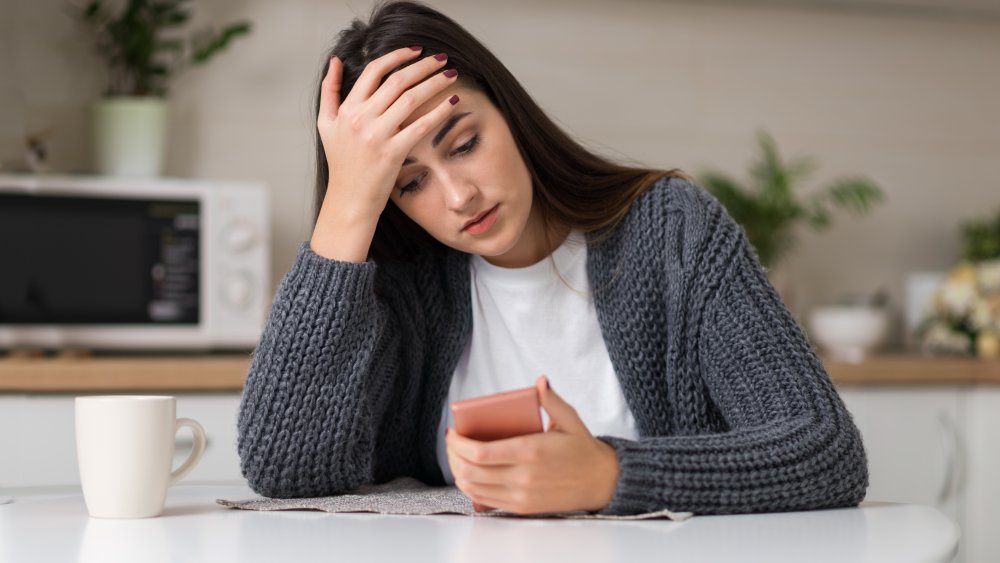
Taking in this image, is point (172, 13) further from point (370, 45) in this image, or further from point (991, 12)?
point (991, 12)

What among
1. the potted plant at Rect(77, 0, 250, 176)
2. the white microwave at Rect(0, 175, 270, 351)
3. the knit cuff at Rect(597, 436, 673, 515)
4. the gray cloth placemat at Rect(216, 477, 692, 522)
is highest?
the potted plant at Rect(77, 0, 250, 176)

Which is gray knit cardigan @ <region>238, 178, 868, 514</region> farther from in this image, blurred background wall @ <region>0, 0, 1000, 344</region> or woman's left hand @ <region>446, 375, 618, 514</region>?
blurred background wall @ <region>0, 0, 1000, 344</region>

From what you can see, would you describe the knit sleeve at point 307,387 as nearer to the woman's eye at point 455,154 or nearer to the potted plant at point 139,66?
the woman's eye at point 455,154

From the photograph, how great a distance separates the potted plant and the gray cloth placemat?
4.31 feet

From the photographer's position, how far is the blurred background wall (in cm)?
233

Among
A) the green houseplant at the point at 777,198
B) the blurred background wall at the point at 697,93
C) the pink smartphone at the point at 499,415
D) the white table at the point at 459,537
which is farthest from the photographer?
the green houseplant at the point at 777,198

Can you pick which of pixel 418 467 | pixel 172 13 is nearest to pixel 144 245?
pixel 172 13

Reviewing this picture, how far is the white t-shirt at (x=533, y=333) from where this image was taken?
4.18 feet

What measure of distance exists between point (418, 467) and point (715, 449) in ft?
1.52

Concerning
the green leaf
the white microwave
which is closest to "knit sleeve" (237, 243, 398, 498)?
the white microwave

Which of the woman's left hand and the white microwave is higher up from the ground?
the white microwave

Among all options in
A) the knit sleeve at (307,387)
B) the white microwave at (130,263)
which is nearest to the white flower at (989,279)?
the white microwave at (130,263)

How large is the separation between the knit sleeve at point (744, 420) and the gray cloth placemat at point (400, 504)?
0.02m

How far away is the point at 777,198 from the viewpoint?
2.45 metres
